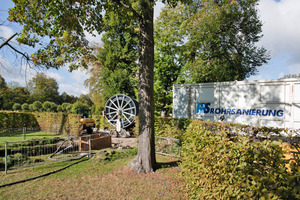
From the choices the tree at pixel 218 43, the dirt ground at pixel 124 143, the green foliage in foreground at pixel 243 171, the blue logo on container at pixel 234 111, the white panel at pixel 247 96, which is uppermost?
the tree at pixel 218 43

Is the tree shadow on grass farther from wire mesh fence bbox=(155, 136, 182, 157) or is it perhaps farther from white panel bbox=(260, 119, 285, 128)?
white panel bbox=(260, 119, 285, 128)

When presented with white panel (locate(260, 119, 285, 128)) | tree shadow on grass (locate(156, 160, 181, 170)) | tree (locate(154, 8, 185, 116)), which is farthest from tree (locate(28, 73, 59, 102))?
white panel (locate(260, 119, 285, 128))

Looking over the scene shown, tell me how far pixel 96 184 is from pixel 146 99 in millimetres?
3076

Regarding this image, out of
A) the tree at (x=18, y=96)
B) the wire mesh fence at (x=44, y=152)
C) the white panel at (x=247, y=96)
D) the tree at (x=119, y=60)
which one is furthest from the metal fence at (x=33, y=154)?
the tree at (x=18, y=96)

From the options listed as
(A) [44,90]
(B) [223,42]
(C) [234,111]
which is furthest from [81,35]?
(A) [44,90]

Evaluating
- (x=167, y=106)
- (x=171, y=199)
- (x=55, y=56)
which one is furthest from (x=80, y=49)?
(x=167, y=106)

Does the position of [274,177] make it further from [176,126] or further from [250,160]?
[176,126]

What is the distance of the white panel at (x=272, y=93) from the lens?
324 inches

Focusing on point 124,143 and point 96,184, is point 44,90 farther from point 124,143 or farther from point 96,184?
point 96,184

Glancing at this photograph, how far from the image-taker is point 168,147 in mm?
9102

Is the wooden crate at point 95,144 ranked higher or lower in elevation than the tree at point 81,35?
lower

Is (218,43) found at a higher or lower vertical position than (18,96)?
higher

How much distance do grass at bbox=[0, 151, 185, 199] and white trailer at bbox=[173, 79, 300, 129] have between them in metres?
4.57

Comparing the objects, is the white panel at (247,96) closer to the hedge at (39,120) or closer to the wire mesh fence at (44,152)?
the wire mesh fence at (44,152)
